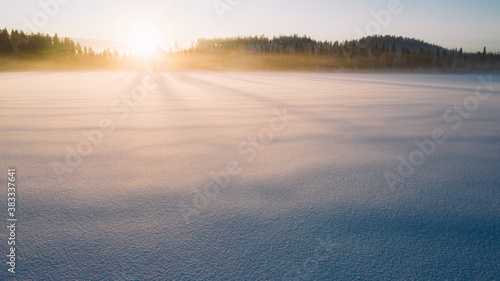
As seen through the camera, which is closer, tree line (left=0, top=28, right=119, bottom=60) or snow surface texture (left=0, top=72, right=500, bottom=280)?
snow surface texture (left=0, top=72, right=500, bottom=280)

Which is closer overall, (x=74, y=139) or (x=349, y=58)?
(x=74, y=139)

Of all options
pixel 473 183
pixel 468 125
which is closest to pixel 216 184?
pixel 473 183

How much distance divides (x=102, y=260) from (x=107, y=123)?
2.63 meters

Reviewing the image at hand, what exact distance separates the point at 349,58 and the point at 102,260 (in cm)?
5238

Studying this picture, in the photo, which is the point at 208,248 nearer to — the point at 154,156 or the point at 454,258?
the point at 454,258

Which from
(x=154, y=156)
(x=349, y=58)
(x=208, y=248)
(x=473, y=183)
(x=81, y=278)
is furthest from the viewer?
(x=349, y=58)

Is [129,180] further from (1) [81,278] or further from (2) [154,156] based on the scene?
(1) [81,278]

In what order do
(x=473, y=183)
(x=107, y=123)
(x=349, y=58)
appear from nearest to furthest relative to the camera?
(x=473, y=183)
(x=107, y=123)
(x=349, y=58)

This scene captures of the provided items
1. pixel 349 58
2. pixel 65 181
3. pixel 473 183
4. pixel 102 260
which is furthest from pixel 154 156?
pixel 349 58

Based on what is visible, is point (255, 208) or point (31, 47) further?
point (31, 47)

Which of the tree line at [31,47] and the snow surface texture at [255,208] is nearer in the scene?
the snow surface texture at [255,208]

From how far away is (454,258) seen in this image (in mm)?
1025

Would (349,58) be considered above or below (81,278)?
above

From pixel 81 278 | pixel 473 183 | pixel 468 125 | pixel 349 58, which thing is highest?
pixel 349 58
